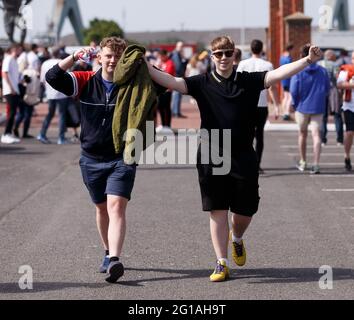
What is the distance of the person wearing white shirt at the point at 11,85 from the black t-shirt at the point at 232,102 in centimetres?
1179

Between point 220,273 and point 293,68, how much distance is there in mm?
1632

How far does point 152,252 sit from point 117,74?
2001 millimetres

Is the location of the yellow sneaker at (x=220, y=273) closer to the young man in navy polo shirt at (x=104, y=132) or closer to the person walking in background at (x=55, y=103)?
the young man in navy polo shirt at (x=104, y=132)

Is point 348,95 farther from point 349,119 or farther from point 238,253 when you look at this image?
point 238,253

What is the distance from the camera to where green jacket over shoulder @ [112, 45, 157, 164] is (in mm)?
7457

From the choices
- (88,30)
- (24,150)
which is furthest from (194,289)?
(88,30)

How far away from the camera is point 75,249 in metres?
9.01

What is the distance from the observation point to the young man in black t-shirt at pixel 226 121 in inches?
304

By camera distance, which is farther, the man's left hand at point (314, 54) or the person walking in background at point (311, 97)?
the person walking in background at point (311, 97)

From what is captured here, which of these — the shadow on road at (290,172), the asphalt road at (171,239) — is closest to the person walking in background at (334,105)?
the shadow on road at (290,172)

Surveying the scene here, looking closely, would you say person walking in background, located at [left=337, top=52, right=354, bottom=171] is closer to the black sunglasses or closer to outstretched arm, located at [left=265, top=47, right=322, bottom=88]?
outstretched arm, located at [left=265, top=47, right=322, bottom=88]

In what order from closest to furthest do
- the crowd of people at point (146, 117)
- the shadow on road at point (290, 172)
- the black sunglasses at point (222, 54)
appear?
1. the crowd of people at point (146, 117)
2. the black sunglasses at point (222, 54)
3. the shadow on road at point (290, 172)

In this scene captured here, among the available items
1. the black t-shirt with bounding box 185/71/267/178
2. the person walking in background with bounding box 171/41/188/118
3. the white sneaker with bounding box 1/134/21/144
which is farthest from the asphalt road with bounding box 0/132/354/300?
the person walking in background with bounding box 171/41/188/118
